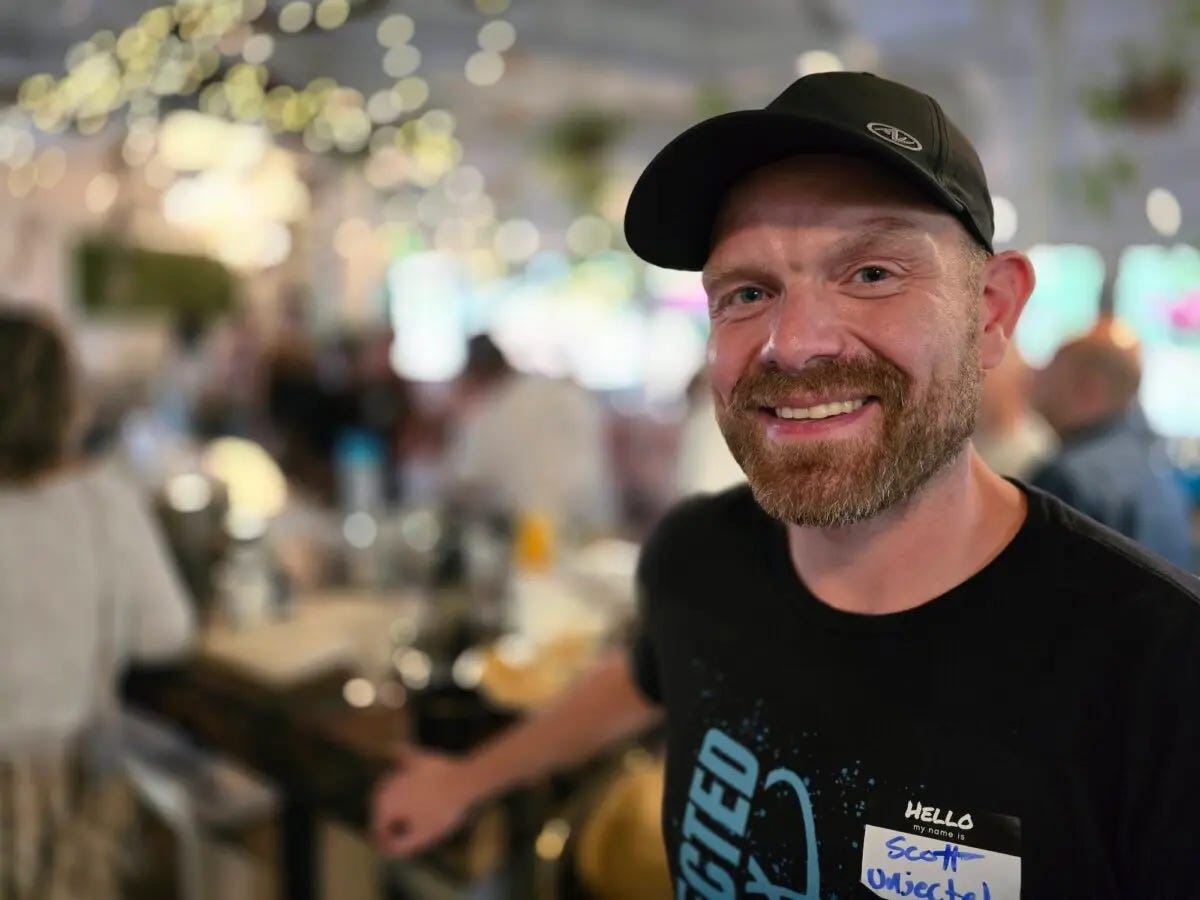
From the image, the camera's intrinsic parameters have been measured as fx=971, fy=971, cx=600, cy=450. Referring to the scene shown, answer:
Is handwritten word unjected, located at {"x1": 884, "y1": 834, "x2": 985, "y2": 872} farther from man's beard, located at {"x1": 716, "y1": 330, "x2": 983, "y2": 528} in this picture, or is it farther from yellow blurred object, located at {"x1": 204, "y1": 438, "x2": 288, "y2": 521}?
yellow blurred object, located at {"x1": 204, "y1": 438, "x2": 288, "y2": 521}

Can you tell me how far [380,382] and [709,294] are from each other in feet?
15.4

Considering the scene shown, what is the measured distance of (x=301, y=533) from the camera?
309cm

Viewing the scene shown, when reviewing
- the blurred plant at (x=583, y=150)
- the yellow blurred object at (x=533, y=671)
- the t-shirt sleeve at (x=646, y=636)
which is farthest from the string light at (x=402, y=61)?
the t-shirt sleeve at (x=646, y=636)

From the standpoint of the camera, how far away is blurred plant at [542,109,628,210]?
19.3 ft

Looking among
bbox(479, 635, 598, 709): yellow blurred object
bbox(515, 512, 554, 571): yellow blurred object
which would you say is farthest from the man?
bbox(515, 512, 554, 571): yellow blurred object

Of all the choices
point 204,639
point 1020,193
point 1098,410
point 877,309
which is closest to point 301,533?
point 204,639

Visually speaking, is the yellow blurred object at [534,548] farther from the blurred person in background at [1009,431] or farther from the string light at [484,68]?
the string light at [484,68]

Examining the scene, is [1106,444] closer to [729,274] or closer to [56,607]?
[729,274]

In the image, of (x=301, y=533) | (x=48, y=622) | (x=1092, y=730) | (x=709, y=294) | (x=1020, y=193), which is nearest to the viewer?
(x=1092, y=730)

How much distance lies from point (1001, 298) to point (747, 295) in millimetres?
230

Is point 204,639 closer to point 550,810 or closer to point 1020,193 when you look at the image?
point 550,810

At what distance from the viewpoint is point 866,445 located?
82 cm

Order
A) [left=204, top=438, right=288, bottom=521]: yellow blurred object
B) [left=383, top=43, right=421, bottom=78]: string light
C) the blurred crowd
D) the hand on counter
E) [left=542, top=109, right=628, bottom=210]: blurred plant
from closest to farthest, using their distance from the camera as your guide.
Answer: the hand on counter → the blurred crowd → [left=204, top=438, right=288, bottom=521]: yellow blurred object → [left=383, top=43, right=421, bottom=78]: string light → [left=542, top=109, right=628, bottom=210]: blurred plant

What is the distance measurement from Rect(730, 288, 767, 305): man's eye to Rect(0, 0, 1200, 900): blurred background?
0.09m
